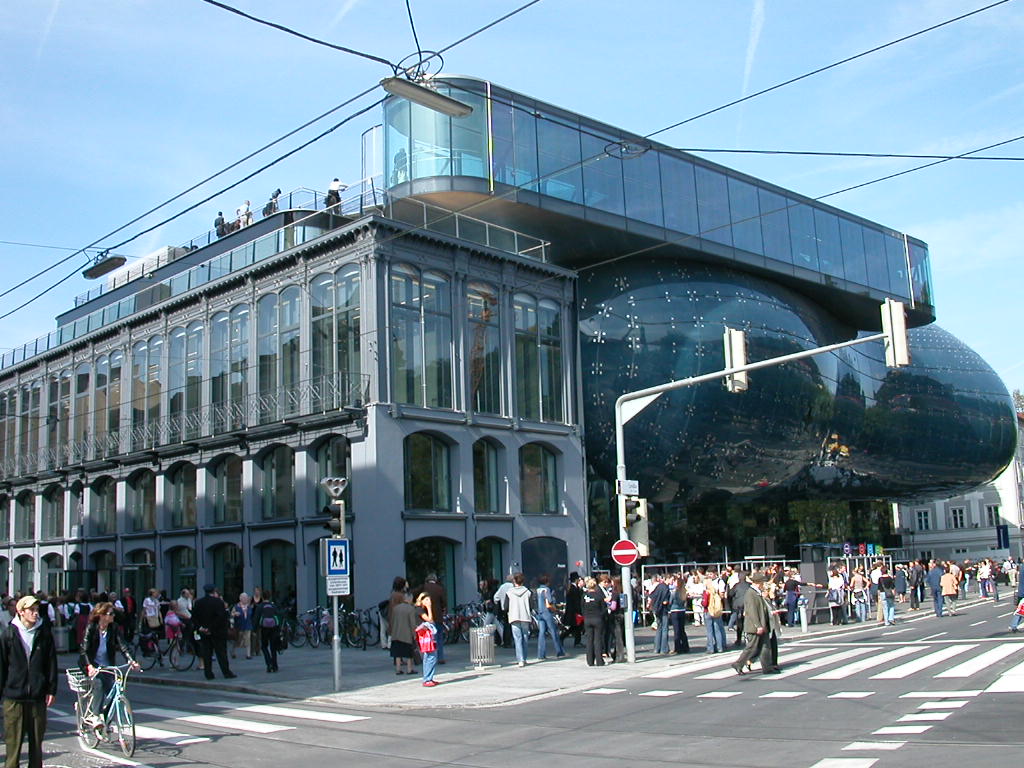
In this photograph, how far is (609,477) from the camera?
43062mm

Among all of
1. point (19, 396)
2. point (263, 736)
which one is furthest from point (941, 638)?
point (19, 396)

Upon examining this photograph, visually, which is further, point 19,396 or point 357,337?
point 19,396

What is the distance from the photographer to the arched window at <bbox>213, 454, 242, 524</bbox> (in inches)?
1452

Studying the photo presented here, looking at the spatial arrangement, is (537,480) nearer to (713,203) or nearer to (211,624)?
(713,203)

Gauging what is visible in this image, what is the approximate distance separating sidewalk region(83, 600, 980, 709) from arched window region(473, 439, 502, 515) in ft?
25.7

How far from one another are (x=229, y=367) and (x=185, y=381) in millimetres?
2975

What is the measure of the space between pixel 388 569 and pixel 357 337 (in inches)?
274

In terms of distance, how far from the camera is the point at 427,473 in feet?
110

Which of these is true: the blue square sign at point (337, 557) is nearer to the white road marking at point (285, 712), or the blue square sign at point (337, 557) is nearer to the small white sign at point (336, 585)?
the small white sign at point (336, 585)

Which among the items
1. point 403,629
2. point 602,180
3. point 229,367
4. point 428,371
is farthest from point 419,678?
point 602,180

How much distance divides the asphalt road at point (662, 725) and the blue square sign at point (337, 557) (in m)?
2.44

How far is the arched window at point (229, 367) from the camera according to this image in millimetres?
36844

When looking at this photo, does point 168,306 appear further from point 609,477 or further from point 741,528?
point 741,528

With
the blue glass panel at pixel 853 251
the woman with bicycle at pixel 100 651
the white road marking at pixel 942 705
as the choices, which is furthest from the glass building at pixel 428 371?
the white road marking at pixel 942 705
